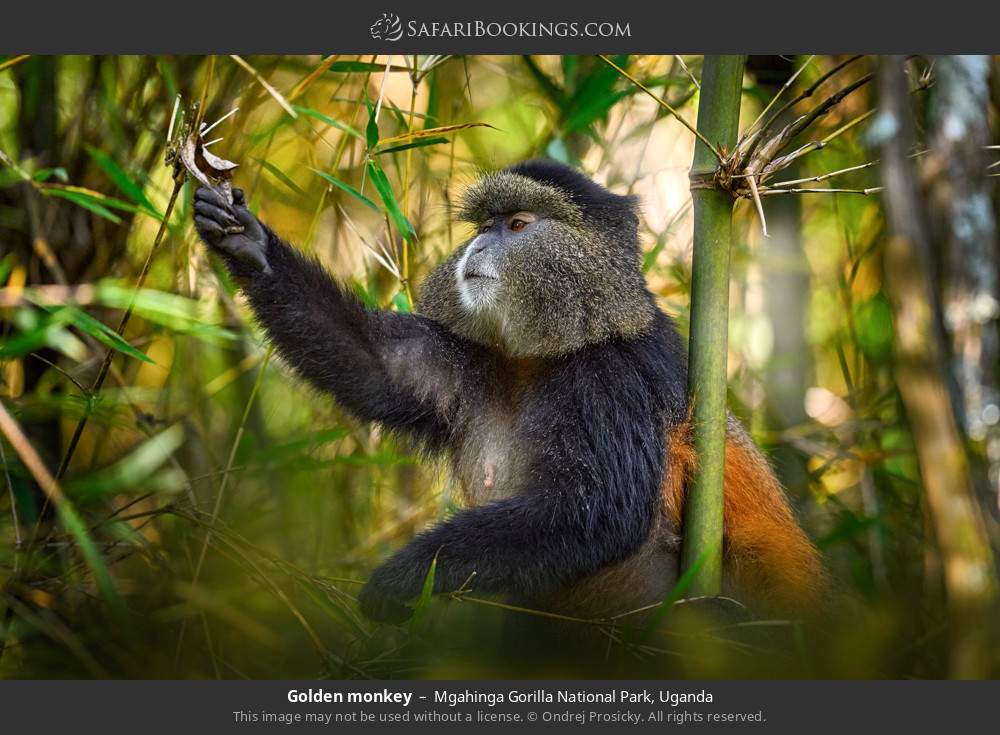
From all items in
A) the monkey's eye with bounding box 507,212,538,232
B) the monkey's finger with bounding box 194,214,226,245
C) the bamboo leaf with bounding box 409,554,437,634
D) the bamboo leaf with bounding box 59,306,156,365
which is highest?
the monkey's eye with bounding box 507,212,538,232

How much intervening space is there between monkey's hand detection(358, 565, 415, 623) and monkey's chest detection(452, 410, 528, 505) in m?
0.67

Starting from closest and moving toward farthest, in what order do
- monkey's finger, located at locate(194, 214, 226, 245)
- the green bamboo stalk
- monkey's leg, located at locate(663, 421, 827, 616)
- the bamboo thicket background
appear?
the bamboo thicket background
the green bamboo stalk
monkey's finger, located at locate(194, 214, 226, 245)
monkey's leg, located at locate(663, 421, 827, 616)

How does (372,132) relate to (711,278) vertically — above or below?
above

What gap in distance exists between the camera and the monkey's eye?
12.4 feet

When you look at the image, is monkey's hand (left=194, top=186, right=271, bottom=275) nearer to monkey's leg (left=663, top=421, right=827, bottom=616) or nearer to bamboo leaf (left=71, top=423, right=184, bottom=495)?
bamboo leaf (left=71, top=423, right=184, bottom=495)

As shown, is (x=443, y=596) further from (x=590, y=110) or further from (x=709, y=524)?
(x=590, y=110)

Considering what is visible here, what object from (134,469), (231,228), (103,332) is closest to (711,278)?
(231,228)

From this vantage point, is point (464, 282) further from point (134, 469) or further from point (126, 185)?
point (134, 469)

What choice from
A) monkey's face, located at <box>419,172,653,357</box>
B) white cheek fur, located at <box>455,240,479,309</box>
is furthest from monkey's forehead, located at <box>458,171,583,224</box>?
white cheek fur, located at <box>455,240,479,309</box>

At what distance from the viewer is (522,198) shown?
3768mm

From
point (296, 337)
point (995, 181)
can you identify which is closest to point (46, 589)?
point (296, 337)

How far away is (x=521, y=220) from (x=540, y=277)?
29 centimetres

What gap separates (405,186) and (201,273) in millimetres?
1133

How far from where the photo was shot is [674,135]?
5.77 m
